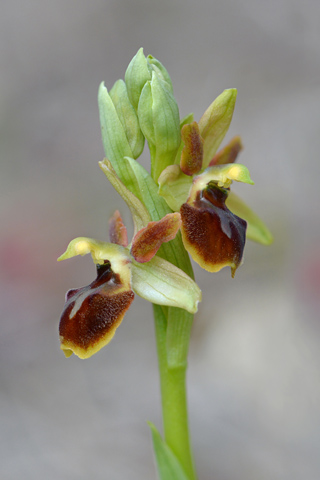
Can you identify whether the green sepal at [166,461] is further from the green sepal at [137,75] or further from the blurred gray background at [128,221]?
the blurred gray background at [128,221]

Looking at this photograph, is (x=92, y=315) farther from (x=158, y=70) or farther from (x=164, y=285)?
(x=158, y=70)

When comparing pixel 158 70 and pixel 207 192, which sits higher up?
pixel 158 70

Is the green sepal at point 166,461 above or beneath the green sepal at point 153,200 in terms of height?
beneath

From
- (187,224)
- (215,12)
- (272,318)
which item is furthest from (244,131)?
(187,224)

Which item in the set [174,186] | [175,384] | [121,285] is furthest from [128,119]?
[175,384]

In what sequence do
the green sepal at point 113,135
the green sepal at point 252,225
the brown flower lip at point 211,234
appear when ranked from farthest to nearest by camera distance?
the green sepal at point 252,225 < the green sepal at point 113,135 < the brown flower lip at point 211,234

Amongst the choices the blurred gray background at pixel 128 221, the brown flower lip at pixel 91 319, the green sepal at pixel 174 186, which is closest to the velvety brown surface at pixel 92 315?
the brown flower lip at pixel 91 319
